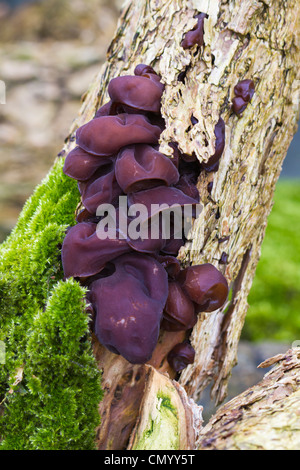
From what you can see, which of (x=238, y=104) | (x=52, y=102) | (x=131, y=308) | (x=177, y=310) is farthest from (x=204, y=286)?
(x=52, y=102)

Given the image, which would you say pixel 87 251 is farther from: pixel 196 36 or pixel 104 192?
pixel 196 36

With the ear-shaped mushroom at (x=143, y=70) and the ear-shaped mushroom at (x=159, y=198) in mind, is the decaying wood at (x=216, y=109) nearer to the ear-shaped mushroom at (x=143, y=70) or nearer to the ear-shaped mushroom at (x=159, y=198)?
the ear-shaped mushroom at (x=143, y=70)

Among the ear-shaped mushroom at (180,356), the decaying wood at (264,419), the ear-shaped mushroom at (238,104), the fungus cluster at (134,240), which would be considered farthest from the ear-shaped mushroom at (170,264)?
the ear-shaped mushroom at (238,104)

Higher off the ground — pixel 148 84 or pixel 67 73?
pixel 67 73

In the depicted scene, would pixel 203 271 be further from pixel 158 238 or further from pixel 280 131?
pixel 280 131

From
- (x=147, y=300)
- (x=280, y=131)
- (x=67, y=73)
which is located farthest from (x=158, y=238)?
(x=67, y=73)

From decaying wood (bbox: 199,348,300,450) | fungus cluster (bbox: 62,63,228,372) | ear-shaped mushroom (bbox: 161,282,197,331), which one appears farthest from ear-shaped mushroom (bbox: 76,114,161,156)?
decaying wood (bbox: 199,348,300,450)

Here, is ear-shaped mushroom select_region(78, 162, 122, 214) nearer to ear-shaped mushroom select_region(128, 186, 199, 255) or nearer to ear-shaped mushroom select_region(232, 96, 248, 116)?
ear-shaped mushroom select_region(128, 186, 199, 255)
